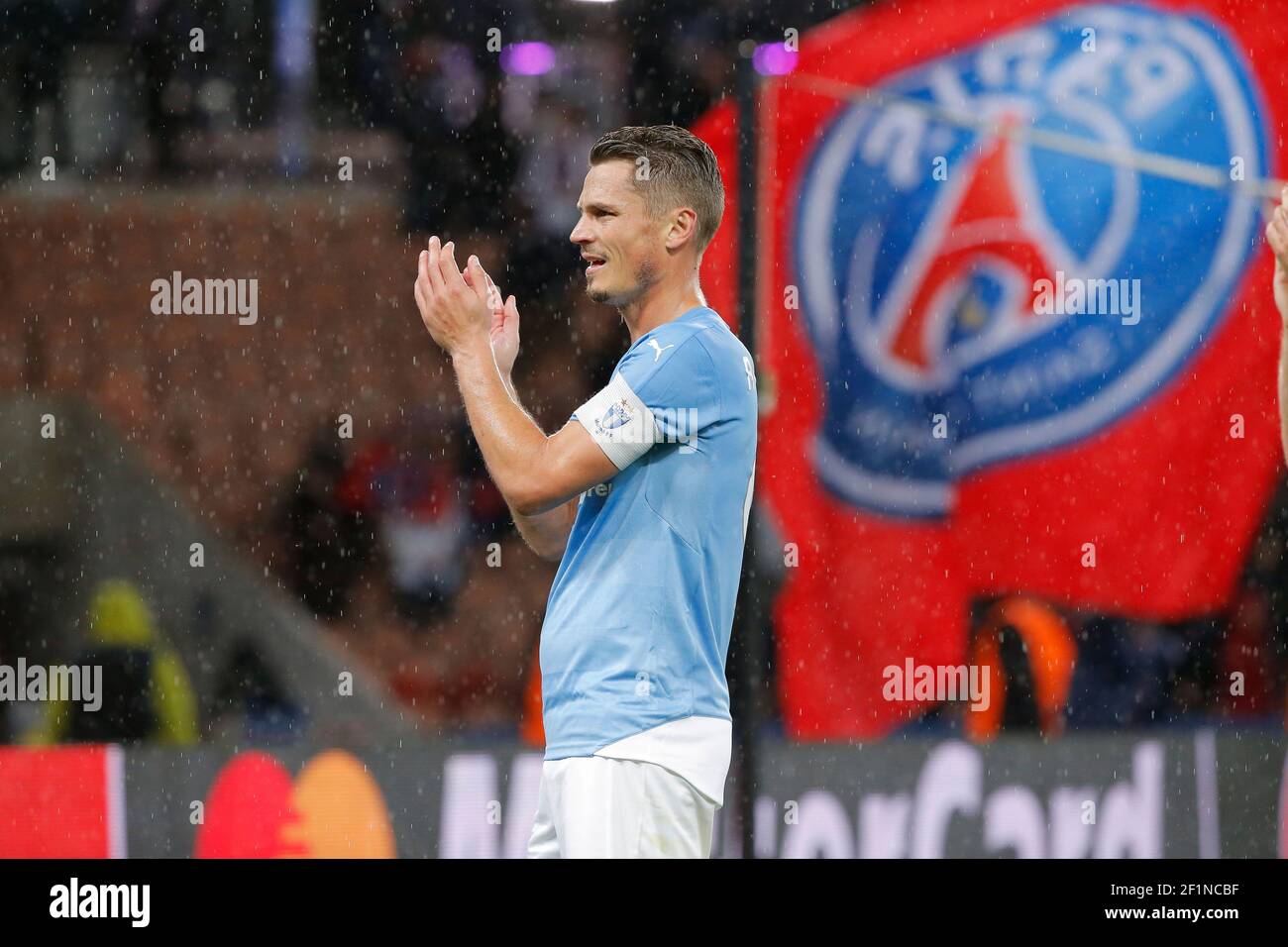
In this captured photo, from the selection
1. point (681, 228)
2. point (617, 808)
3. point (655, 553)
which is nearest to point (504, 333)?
point (681, 228)

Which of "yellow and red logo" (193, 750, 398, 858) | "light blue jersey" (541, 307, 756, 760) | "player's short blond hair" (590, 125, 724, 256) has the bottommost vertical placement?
"yellow and red logo" (193, 750, 398, 858)

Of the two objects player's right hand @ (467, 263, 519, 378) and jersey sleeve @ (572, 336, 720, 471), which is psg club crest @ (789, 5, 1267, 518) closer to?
player's right hand @ (467, 263, 519, 378)

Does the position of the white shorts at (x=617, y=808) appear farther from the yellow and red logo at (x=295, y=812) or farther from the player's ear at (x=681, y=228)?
the yellow and red logo at (x=295, y=812)

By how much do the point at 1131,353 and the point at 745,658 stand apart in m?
1.45

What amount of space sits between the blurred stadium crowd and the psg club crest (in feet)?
1.66

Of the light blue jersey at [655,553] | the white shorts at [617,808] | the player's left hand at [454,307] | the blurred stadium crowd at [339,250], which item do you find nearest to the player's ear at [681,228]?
the light blue jersey at [655,553]

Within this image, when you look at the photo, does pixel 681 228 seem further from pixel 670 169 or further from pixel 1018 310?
pixel 1018 310

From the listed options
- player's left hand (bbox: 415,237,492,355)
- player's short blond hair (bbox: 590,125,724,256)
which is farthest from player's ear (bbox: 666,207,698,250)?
player's left hand (bbox: 415,237,492,355)

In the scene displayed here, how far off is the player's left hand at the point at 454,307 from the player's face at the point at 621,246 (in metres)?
0.17

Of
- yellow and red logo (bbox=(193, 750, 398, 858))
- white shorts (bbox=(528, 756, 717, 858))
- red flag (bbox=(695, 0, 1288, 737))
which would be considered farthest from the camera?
red flag (bbox=(695, 0, 1288, 737))

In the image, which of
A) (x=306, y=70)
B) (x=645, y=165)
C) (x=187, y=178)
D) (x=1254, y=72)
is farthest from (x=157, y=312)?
(x=1254, y=72)

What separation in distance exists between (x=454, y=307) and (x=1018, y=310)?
8.32 feet

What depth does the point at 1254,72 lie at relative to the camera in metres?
4.84

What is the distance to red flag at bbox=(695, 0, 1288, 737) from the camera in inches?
189
